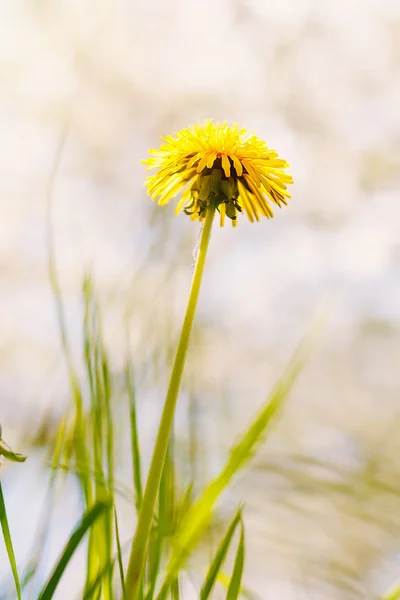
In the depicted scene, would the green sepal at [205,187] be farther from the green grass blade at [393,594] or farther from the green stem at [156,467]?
the green grass blade at [393,594]

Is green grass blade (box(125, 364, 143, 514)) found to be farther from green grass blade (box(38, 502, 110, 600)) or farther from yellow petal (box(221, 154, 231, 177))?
yellow petal (box(221, 154, 231, 177))

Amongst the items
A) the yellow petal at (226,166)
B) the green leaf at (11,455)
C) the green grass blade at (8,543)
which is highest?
the yellow petal at (226,166)

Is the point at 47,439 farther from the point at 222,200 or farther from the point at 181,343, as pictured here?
the point at 222,200

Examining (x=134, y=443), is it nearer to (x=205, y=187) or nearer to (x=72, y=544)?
(x=72, y=544)

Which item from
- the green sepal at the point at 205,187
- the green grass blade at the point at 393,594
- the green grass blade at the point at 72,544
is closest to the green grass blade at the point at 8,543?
the green grass blade at the point at 72,544

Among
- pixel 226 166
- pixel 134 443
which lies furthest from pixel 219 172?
pixel 134 443

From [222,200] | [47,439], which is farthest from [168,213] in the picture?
[47,439]

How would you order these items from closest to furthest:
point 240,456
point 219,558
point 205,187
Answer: point 240,456 → point 219,558 → point 205,187
